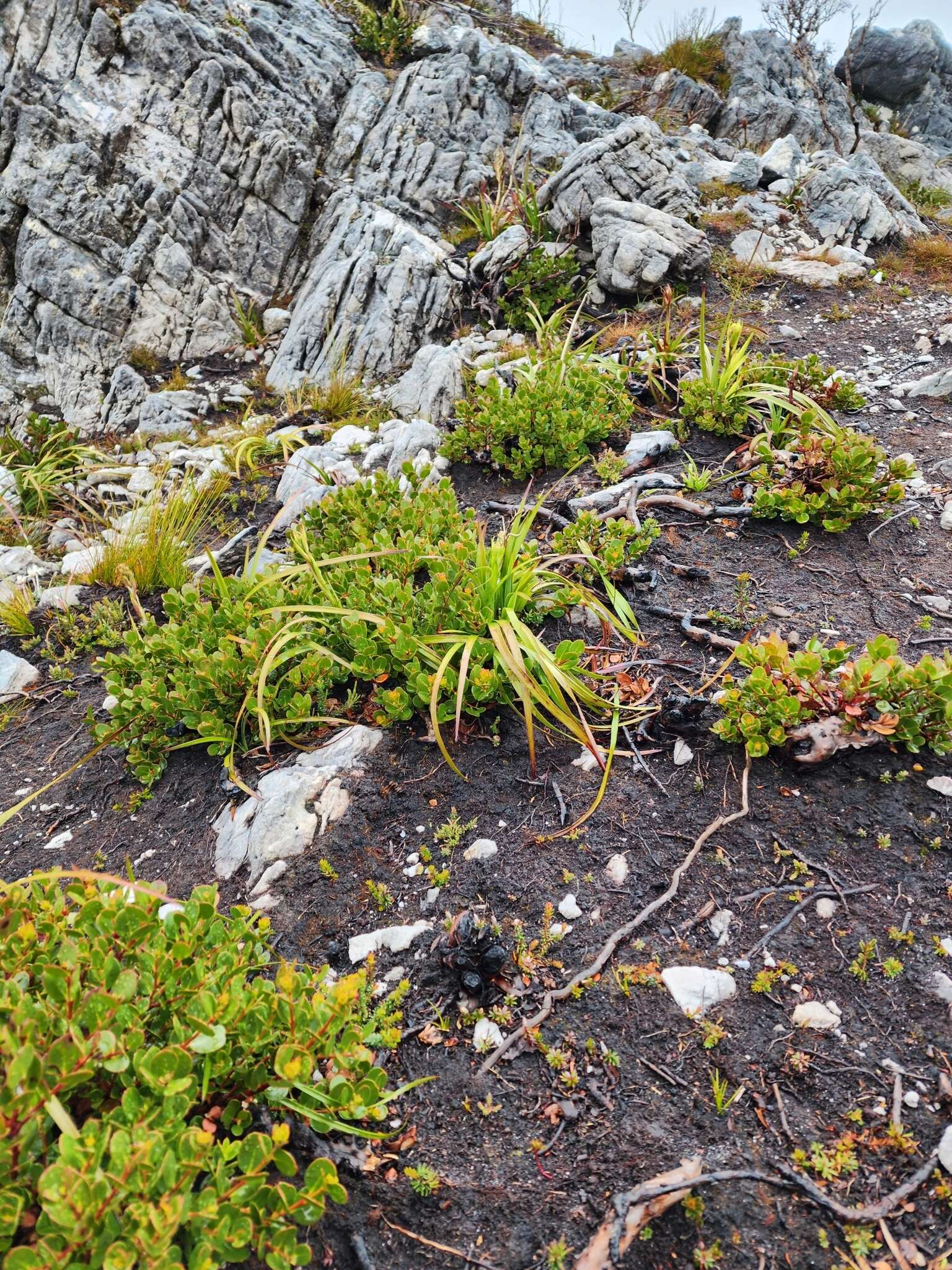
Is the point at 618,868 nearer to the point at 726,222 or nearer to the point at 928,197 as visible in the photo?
the point at 726,222

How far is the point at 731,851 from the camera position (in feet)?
8.53

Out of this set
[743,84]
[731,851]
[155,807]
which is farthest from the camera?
[743,84]

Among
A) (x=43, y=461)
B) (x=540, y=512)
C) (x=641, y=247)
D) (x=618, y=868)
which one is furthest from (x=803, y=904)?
(x=641, y=247)

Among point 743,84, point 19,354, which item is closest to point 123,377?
point 19,354

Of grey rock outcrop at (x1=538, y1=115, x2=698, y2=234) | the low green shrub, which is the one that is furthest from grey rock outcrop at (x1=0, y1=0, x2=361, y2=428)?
the low green shrub

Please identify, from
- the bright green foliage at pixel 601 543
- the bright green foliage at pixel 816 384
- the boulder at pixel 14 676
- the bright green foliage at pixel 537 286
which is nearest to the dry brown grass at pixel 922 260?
the bright green foliage at pixel 537 286

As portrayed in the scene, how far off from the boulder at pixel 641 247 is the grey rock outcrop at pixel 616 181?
0.28 m

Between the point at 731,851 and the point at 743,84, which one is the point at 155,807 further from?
the point at 743,84

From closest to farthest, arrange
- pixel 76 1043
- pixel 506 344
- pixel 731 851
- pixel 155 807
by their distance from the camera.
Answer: pixel 76 1043 → pixel 731 851 → pixel 155 807 → pixel 506 344

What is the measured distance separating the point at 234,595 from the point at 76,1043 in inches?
99.3

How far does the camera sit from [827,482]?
417 centimetres

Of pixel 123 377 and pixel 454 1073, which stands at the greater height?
pixel 123 377

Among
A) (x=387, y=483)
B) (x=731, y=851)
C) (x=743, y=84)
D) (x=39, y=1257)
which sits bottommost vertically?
(x=39, y=1257)

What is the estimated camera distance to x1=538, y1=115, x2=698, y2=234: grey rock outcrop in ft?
26.7
